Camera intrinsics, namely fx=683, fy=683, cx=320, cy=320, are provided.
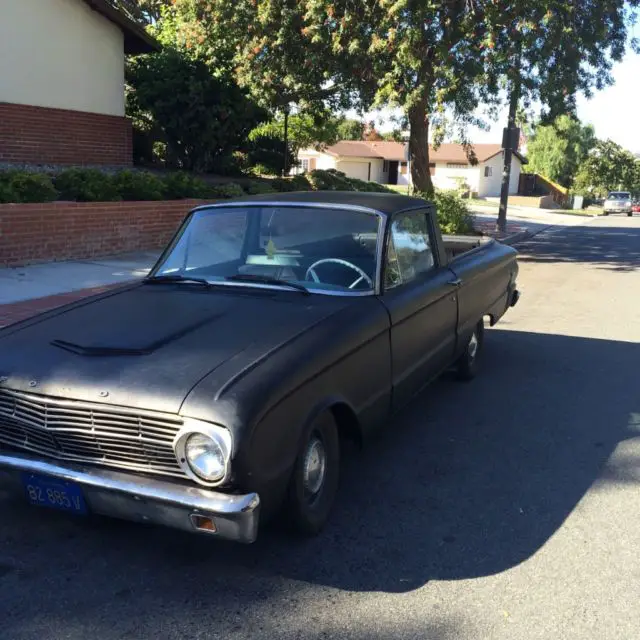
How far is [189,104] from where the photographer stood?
17.2 meters

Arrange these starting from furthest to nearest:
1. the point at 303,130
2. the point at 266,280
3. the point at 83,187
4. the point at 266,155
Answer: the point at 303,130 < the point at 266,155 < the point at 83,187 < the point at 266,280

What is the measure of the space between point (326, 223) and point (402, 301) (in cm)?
70

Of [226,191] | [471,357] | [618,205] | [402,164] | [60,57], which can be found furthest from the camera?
[402,164]

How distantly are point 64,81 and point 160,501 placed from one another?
14690mm

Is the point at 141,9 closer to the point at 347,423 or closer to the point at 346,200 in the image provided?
the point at 346,200

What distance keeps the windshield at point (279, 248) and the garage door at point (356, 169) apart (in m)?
56.9

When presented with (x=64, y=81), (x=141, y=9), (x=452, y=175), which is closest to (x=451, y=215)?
(x=64, y=81)

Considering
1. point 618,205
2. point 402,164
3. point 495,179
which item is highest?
point 402,164

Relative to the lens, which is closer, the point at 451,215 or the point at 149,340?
the point at 149,340

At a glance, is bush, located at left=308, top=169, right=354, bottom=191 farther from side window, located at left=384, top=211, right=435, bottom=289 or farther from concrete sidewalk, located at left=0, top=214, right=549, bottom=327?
side window, located at left=384, top=211, right=435, bottom=289

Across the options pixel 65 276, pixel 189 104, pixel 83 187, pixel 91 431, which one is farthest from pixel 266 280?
pixel 189 104

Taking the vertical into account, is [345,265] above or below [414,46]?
below

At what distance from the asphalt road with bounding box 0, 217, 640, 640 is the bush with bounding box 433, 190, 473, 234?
1223 centimetres

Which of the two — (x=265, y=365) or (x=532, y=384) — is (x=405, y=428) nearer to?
(x=532, y=384)
